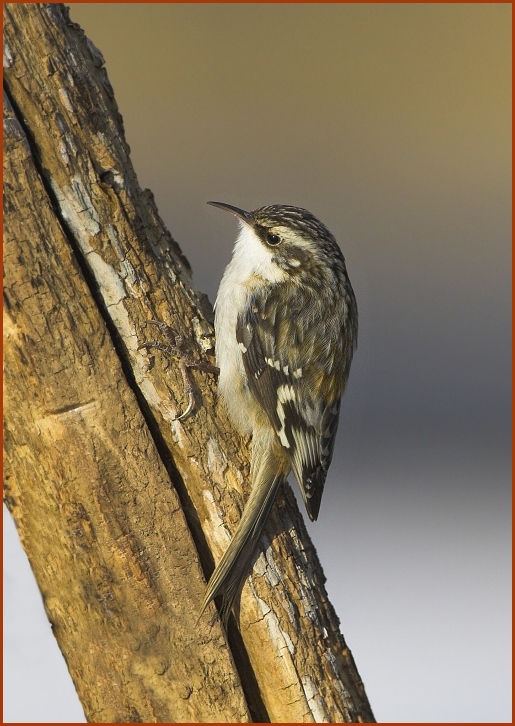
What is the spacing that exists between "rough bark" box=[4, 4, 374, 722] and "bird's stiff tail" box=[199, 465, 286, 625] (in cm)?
4

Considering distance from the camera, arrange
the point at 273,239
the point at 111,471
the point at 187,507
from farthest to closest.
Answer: the point at 273,239 < the point at 187,507 < the point at 111,471

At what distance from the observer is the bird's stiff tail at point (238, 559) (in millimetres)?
1953

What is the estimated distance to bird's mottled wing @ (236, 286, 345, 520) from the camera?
7.58ft

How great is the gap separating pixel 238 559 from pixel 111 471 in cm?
38

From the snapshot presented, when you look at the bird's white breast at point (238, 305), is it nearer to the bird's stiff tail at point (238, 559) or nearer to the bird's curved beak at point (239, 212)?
the bird's curved beak at point (239, 212)

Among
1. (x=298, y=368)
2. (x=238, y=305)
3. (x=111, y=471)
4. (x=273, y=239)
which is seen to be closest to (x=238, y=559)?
(x=111, y=471)

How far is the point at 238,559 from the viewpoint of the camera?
6.42ft

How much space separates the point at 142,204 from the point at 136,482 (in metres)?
0.76

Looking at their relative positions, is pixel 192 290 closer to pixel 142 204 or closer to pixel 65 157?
pixel 142 204

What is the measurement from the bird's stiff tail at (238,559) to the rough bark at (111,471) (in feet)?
0.12

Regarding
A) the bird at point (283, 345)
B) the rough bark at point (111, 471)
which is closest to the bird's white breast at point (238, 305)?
the bird at point (283, 345)

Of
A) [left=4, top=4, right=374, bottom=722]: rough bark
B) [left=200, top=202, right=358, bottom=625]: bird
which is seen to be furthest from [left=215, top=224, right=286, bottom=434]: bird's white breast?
[left=4, top=4, right=374, bottom=722]: rough bark

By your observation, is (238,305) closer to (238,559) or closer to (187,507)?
(187,507)

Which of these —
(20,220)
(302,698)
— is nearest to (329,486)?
(302,698)
